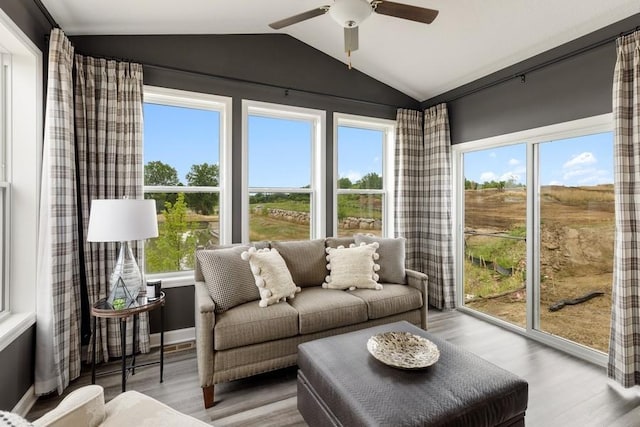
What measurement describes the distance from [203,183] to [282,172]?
86cm

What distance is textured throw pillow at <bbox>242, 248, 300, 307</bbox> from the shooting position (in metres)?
2.50

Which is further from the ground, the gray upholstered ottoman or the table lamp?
the table lamp

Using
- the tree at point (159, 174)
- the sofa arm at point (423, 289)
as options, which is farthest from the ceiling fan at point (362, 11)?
the sofa arm at point (423, 289)

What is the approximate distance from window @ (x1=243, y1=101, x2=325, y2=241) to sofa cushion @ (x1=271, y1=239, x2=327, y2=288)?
0.56 meters

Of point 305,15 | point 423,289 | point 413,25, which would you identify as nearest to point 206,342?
point 423,289

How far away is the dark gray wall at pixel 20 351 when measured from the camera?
1.85m

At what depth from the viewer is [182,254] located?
3.19 meters

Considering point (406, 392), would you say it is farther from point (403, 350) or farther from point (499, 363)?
point (499, 363)

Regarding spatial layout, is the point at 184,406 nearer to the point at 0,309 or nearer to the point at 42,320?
the point at 42,320

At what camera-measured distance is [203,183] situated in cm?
326

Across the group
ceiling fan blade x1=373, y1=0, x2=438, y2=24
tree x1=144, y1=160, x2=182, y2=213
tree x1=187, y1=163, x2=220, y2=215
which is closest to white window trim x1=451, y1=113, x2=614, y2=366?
ceiling fan blade x1=373, y1=0, x2=438, y2=24

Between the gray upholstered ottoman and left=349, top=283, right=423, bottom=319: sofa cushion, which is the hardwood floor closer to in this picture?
the gray upholstered ottoman

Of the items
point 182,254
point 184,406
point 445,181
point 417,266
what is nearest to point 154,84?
point 182,254

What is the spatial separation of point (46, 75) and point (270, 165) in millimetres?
1961
